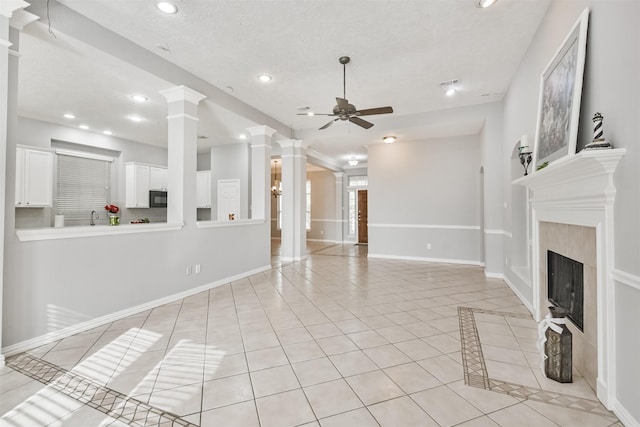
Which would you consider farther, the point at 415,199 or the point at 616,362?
the point at 415,199

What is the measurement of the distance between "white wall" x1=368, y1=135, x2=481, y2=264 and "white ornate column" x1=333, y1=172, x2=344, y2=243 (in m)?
3.51

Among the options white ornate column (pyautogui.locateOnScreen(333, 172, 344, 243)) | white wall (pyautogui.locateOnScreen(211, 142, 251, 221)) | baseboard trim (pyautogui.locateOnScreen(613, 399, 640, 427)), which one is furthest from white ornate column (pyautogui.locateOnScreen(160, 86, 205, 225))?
white ornate column (pyautogui.locateOnScreen(333, 172, 344, 243))

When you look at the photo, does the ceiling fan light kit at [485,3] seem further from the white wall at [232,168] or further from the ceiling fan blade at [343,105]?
the white wall at [232,168]

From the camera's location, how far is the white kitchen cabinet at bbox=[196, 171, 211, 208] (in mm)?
8289

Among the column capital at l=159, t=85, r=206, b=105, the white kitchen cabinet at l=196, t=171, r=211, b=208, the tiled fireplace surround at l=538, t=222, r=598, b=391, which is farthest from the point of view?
the white kitchen cabinet at l=196, t=171, r=211, b=208

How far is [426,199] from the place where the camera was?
283 inches

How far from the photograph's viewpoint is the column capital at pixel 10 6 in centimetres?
232

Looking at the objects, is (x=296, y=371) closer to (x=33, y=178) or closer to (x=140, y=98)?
(x=140, y=98)

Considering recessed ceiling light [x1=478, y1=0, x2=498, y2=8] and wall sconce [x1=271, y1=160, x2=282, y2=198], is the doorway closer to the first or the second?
wall sconce [x1=271, y1=160, x2=282, y2=198]

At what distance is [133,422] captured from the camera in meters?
1.70

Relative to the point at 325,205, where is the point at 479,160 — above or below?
above

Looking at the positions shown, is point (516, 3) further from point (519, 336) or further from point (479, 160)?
point (479, 160)

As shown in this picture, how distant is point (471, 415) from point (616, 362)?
0.91 metres

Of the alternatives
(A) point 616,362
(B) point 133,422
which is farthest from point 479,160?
(B) point 133,422
